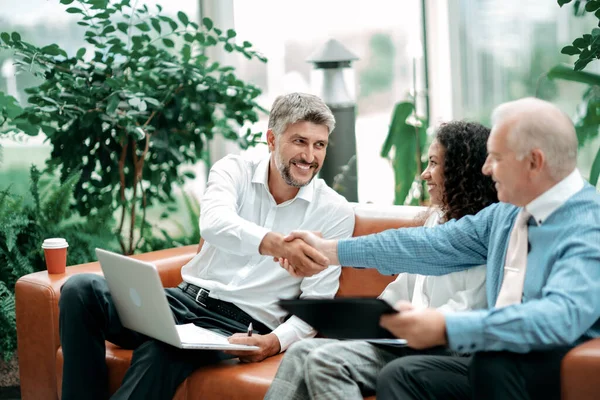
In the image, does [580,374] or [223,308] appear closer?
[580,374]

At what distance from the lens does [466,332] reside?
184 centimetres

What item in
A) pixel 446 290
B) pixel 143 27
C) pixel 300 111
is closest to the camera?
pixel 446 290

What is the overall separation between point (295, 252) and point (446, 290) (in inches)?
18.9

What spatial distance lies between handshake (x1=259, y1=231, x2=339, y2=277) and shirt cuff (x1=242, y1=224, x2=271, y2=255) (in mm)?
14

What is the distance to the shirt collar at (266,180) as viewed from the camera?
9.45 ft

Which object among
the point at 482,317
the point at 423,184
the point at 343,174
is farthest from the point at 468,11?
the point at 482,317

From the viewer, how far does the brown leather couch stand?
2514mm

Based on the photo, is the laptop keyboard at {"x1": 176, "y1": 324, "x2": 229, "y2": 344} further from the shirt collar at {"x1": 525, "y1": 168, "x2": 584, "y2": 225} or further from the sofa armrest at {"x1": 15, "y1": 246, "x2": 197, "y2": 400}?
the shirt collar at {"x1": 525, "y1": 168, "x2": 584, "y2": 225}

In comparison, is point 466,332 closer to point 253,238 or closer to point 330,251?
point 330,251

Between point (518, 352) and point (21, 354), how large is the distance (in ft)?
6.30

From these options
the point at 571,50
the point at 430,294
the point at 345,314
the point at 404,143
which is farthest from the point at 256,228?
the point at 404,143

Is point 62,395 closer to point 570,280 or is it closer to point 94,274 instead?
point 94,274

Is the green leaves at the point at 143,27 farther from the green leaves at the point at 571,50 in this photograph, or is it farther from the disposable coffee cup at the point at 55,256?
the green leaves at the point at 571,50

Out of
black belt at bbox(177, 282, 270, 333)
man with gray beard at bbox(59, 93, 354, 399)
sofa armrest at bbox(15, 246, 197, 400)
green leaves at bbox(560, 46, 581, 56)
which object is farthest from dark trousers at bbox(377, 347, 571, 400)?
green leaves at bbox(560, 46, 581, 56)
